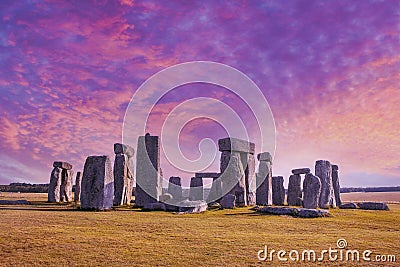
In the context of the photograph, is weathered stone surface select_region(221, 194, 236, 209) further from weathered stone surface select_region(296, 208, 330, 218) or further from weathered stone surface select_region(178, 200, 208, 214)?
weathered stone surface select_region(296, 208, 330, 218)

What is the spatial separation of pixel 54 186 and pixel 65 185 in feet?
4.04

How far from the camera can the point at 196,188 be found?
28000 millimetres

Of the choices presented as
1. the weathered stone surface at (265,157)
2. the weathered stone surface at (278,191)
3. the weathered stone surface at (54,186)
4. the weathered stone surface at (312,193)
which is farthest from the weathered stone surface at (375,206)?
the weathered stone surface at (54,186)

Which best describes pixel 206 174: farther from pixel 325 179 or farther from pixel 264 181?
pixel 325 179

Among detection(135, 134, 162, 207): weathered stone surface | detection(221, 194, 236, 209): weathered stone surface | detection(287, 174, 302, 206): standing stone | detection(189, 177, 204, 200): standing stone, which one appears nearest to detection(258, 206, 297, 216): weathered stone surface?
detection(221, 194, 236, 209): weathered stone surface

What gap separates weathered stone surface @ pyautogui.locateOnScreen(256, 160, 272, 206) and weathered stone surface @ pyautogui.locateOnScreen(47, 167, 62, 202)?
1474 cm

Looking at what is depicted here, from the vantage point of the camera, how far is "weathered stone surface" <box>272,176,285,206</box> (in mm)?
26359

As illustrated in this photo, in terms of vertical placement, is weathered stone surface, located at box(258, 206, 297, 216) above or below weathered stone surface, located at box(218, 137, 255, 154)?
below

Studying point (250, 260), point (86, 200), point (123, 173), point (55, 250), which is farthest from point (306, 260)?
point (123, 173)

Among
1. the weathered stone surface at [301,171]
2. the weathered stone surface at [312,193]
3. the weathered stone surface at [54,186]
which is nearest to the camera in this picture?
the weathered stone surface at [312,193]

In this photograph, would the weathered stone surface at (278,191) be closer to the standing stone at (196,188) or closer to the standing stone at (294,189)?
the standing stone at (294,189)

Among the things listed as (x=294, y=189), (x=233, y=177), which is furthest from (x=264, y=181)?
(x=233, y=177)

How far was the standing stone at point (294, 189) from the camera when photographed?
24.0 meters

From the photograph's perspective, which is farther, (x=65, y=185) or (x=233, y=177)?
(x=65, y=185)
